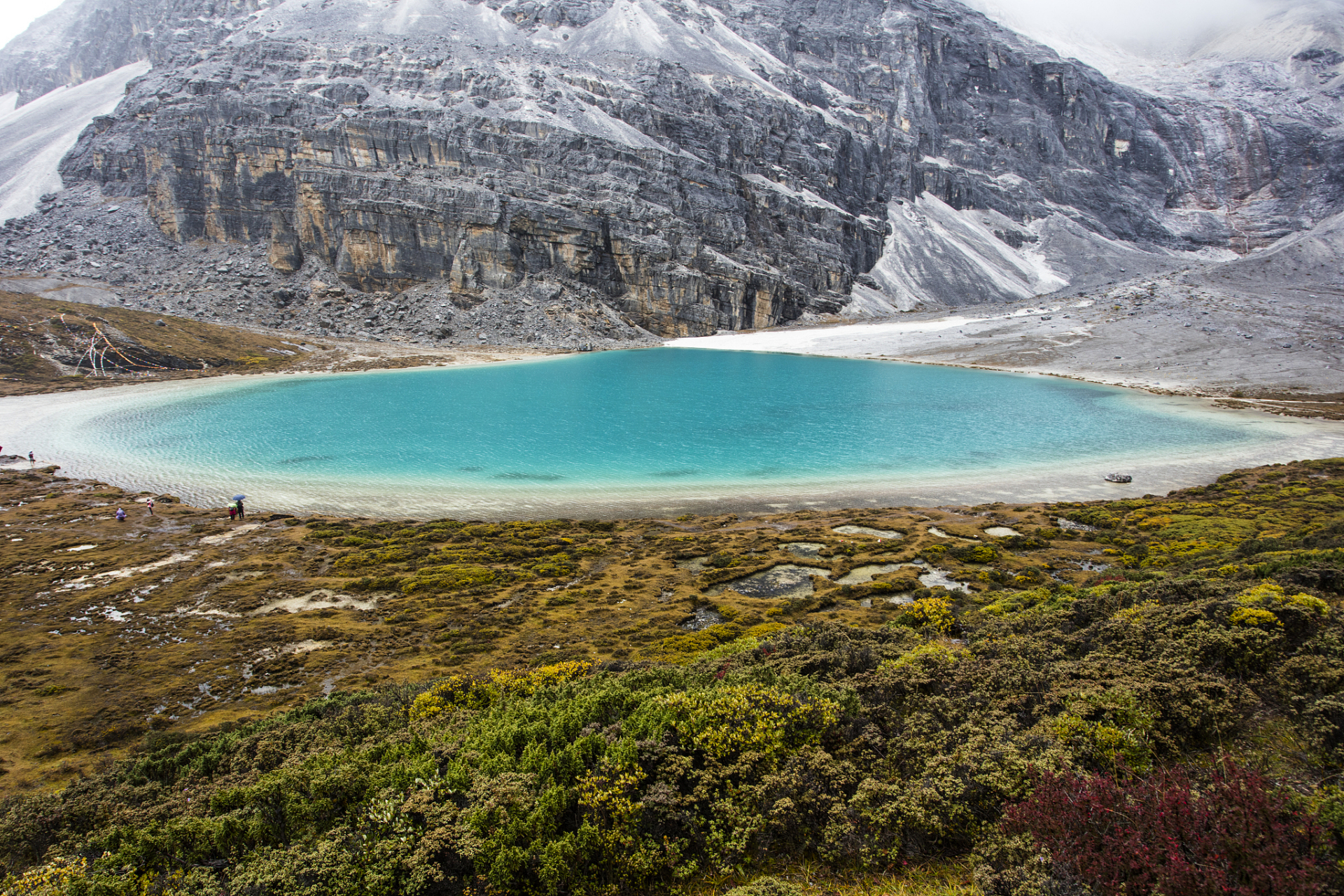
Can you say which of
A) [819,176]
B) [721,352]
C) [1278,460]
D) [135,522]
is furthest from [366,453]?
[819,176]

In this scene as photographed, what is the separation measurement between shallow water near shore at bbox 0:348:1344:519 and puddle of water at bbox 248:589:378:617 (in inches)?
350

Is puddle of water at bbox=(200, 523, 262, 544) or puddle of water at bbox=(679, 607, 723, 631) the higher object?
puddle of water at bbox=(200, 523, 262, 544)

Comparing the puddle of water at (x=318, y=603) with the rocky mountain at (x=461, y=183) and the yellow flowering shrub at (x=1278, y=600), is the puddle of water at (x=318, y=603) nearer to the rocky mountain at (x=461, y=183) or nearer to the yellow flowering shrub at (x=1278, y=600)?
the yellow flowering shrub at (x=1278, y=600)

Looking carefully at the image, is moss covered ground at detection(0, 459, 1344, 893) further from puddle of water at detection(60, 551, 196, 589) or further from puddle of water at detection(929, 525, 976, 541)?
puddle of water at detection(929, 525, 976, 541)

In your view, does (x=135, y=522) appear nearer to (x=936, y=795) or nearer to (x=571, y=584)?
(x=571, y=584)

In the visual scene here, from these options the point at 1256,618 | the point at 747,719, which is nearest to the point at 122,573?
the point at 747,719

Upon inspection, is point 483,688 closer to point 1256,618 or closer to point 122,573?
point 1256,618

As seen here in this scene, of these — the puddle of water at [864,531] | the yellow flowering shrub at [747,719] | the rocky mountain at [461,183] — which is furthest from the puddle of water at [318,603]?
the rocky mountain at [461,183]

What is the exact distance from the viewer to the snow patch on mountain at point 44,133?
126 meters

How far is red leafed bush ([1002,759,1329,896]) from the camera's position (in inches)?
166

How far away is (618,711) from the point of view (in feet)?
30.1

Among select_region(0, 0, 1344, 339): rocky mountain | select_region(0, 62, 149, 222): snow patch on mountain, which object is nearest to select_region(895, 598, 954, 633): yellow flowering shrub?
select_region(0, 0, 1344, 339): rocky mountain

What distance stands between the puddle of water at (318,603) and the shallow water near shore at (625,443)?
8.90 m

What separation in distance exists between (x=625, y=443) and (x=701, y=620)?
2628cm
